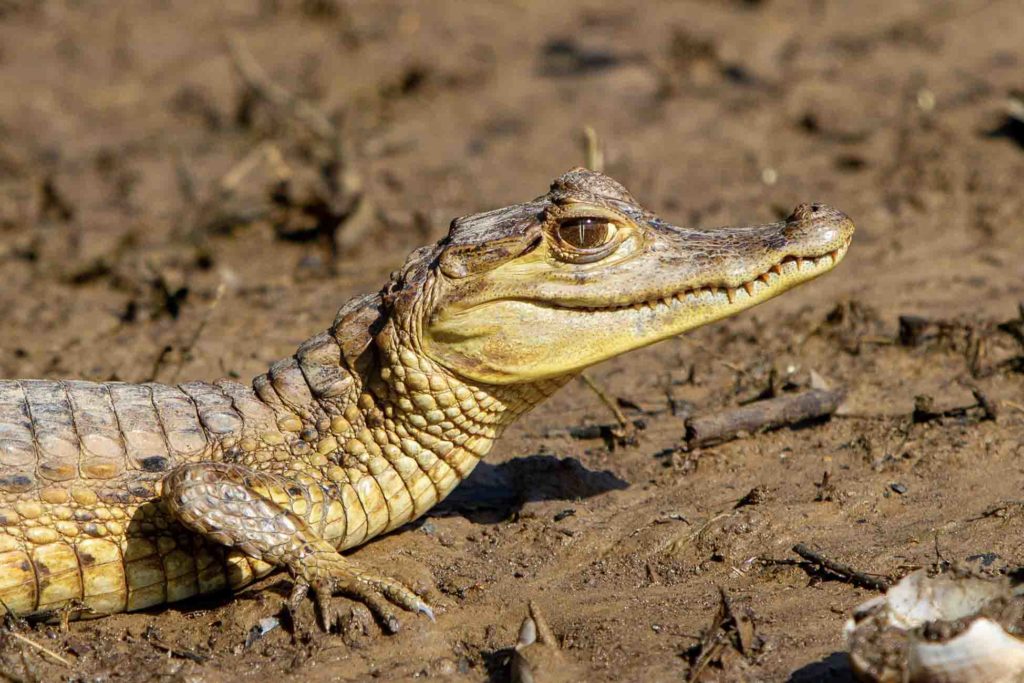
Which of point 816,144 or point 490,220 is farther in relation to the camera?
point 816,144

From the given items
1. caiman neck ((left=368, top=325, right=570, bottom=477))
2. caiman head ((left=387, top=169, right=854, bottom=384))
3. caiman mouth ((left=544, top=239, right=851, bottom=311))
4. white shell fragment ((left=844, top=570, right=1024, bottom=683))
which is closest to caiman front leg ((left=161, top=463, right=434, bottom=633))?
caiman neck ((left=368, top=325, right=570, bottom=477))

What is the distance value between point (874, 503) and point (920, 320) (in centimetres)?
151

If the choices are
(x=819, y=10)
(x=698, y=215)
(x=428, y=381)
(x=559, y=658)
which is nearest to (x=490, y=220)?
(x=428, y=381)

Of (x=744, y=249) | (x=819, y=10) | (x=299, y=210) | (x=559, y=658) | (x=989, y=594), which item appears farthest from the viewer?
(x=819, y=10)

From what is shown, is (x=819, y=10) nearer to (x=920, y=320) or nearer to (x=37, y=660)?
(x=920, y=320)

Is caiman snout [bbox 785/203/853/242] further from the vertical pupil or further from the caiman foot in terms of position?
the caiman foot

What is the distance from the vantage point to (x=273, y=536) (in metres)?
4.05

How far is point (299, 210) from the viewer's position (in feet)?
26.7

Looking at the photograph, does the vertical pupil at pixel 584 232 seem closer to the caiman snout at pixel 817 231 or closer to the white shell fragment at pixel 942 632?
the caiman snout at pixel 817 231

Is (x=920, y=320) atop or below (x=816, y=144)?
below

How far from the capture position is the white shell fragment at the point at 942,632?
298 cm

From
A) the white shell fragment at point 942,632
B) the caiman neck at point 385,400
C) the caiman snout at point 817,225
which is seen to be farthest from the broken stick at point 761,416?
the white shell fragment at point 942,632

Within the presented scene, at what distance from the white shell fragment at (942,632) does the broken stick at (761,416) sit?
4.90 ft

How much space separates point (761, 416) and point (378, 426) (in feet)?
5.17
